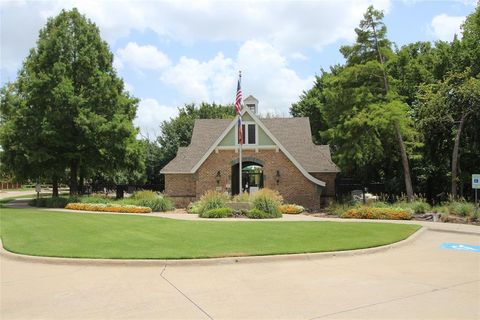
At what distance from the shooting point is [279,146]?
91.5 feet

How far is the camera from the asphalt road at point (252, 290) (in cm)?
601

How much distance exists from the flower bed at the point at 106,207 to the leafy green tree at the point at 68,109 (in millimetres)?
5775

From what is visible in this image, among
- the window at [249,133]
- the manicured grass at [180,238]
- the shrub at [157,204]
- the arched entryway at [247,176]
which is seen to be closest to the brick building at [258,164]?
the window at [249,133]

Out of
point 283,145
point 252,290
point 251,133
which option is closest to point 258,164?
point 251,133

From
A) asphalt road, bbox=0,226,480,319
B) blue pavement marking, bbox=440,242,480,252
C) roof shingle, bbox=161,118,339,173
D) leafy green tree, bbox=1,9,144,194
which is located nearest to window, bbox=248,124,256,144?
roof shingle, bbox=161,118,339,173

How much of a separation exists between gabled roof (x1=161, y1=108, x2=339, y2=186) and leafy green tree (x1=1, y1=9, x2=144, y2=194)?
16.5 ft

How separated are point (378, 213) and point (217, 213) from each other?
7.94 m

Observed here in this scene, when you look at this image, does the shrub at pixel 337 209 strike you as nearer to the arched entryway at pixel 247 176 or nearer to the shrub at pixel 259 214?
the shrub at pixel 259 214

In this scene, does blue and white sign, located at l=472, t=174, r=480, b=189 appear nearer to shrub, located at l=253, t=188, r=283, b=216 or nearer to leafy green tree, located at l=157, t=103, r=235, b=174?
shrub, located at l=253, t=188, r=283, b=216

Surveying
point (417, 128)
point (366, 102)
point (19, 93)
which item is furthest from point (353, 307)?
point (19, 93)

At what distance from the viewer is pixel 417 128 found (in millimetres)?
26391

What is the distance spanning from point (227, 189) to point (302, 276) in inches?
795

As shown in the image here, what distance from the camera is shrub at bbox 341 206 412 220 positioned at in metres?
20.5

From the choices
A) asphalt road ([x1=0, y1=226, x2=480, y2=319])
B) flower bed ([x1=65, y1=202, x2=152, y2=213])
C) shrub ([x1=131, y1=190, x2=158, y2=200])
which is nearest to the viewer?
asphalt road ([x1=0, y1=226, x2=480, y2=319])
